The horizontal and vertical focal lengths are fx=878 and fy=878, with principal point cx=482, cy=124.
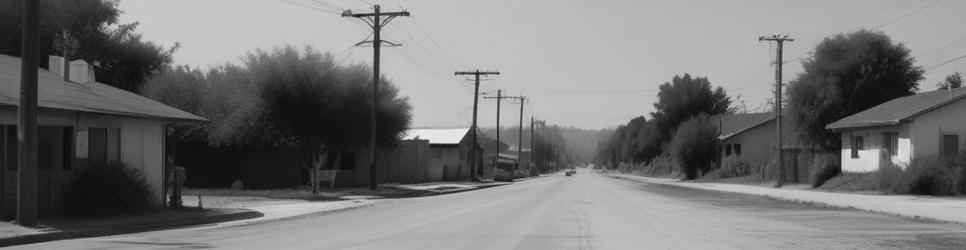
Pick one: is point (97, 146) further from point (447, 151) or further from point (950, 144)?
point (447, 151)

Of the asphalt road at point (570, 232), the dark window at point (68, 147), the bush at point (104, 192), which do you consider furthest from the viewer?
the dark window at point (68, 147)

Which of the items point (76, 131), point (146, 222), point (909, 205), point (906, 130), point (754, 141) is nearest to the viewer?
point (146, 222)

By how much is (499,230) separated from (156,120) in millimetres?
10294

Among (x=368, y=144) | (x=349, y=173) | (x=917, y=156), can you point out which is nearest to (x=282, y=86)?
(x=368, y=144)

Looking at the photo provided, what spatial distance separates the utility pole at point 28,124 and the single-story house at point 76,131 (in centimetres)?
99

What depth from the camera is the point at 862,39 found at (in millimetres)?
47625

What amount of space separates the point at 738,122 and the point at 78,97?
64.9 metres

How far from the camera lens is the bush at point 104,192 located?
64.3ft

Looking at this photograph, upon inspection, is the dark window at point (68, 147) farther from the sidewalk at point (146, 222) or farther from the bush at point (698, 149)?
the bush at point (698, 149)

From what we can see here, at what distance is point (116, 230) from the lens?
17922mm

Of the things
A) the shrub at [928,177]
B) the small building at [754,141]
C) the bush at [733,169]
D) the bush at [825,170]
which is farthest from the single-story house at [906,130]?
the small building at [754,141]

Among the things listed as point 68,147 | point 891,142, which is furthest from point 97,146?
point 891,142

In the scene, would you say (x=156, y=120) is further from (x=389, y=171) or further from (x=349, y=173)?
(x=389, y=171)

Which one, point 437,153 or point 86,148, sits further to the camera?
point 437,153
